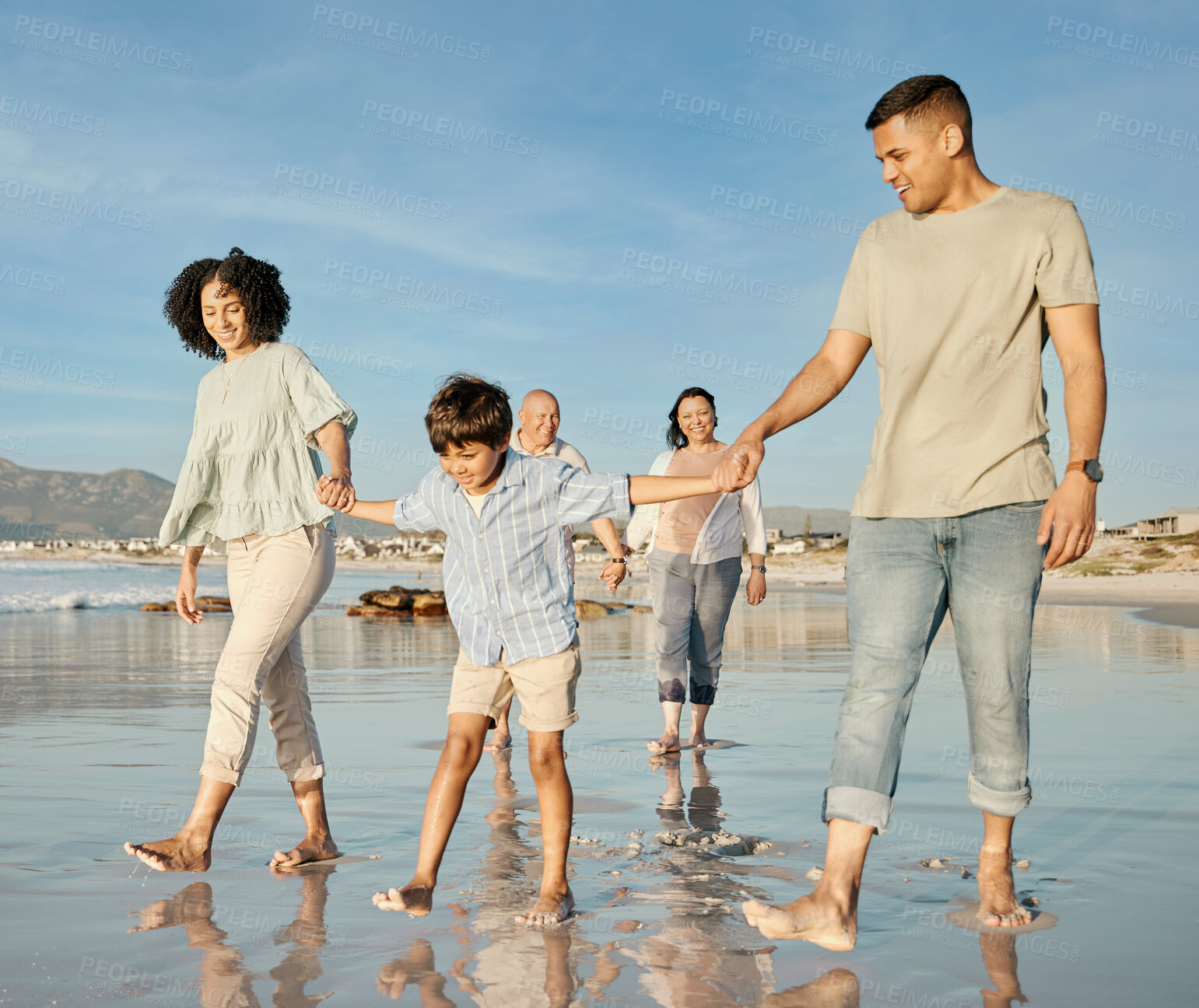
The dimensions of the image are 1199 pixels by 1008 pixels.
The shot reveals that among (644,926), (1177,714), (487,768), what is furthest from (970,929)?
(1177,714)

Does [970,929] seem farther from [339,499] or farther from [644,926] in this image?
[339,499]

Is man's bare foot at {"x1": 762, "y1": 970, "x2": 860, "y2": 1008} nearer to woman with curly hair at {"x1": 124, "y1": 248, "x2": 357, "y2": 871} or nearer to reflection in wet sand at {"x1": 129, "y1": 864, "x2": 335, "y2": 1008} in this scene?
reflection in wet sand at {"x1": 129, "y1": 864, "x2": 335, "y2": 1008}

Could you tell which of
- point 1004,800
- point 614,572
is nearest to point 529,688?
point 1004,800

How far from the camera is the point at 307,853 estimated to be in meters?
3.91

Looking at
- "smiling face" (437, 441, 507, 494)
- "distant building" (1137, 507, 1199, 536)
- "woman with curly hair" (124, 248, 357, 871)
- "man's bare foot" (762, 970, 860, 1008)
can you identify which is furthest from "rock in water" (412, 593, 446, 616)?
"distant building" (1137, 507, 1199, 536)

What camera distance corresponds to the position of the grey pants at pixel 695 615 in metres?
7.05

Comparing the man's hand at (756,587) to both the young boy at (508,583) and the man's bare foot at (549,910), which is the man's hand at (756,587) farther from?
the man's bare foot at (549,910)

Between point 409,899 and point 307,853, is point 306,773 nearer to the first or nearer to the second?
point 307,853

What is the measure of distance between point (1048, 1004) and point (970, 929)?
0.59 metres

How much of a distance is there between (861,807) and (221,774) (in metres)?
2.26

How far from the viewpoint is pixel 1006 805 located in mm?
3217

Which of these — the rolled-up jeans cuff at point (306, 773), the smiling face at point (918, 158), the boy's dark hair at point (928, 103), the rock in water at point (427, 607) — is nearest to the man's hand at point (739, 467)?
the smiling face at point (918, 158)

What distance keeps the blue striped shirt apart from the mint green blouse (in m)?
0.81

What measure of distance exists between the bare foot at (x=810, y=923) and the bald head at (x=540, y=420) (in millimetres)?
4032
